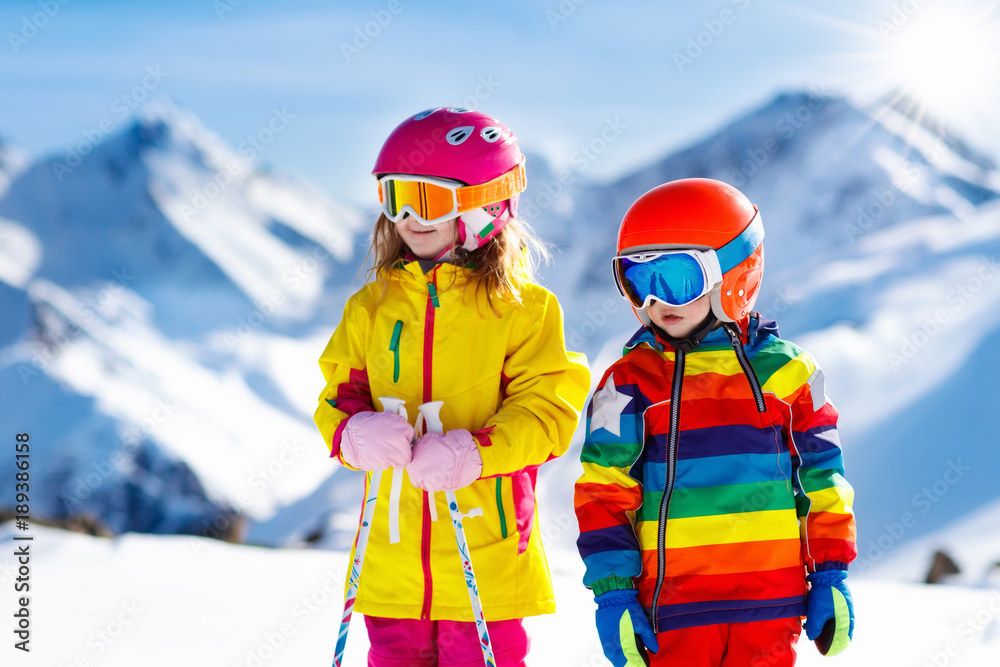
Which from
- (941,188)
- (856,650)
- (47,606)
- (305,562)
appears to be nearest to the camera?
(856,650)

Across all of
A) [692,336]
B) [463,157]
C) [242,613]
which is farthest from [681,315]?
[242,613]

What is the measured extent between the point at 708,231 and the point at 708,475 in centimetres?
71

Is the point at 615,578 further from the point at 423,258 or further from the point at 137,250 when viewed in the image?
the point at 137,250

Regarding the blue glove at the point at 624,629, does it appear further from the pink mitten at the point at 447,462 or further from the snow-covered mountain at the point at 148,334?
the snow-covered mountain at the point at 148,334

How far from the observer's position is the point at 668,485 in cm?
228

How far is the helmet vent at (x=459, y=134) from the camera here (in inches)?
108

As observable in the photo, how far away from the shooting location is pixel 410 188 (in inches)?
107

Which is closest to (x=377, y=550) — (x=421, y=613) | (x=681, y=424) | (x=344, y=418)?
(x=421, y=613)

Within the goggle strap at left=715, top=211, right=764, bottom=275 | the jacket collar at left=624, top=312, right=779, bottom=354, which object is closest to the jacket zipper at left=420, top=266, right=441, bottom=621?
the jacket collar at left=624, top=312, right=779, bottom=354

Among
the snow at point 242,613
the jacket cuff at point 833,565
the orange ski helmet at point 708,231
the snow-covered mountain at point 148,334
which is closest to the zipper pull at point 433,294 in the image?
the orange ski helmet at point 708,231

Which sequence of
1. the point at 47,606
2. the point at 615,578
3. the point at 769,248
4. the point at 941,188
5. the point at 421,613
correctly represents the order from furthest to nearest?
the point at 769,248
the point at 941,188
the point at 47,606
the point at 421,613
the point at 615,578

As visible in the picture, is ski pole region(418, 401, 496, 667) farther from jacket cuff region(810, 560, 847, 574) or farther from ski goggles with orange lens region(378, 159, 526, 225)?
jacket cuff region(810, 560, 847, 574)

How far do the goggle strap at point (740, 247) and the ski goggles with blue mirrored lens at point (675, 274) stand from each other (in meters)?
0.03

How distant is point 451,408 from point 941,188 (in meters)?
19.9
